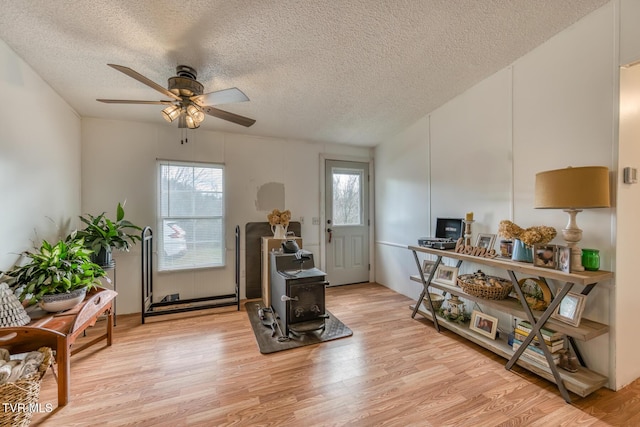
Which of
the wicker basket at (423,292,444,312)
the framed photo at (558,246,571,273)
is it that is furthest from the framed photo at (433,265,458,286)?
the framed photo at (558,246,571,273)

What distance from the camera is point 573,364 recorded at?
1.87 m

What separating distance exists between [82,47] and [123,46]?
33 cm

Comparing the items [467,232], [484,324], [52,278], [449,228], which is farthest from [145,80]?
[484,324]

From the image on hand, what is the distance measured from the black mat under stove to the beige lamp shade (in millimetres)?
2143

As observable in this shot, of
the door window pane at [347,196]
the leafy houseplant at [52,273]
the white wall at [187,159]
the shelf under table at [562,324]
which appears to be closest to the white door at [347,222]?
the door window pane at [347,196]

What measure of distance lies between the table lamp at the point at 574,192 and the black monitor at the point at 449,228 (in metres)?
1.03

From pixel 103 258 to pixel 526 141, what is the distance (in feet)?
14.3

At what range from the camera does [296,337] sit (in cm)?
259

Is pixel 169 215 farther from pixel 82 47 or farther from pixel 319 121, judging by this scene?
pixel 319 121

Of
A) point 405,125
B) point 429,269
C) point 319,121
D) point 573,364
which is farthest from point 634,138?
point 319,121

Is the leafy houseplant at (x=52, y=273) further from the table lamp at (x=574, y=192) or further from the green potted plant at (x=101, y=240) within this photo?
the table lamp at (x=574, y=192)

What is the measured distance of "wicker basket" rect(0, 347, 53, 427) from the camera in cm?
130

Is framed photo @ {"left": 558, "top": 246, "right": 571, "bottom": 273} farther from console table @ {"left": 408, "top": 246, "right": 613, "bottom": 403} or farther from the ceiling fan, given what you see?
the ceiling fan

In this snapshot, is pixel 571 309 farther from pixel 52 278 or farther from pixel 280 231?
pixel 52 278
